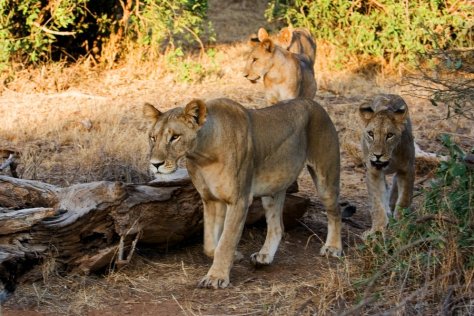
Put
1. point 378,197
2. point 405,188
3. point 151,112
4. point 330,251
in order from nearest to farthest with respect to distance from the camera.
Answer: point 151,112
point 330,251
point 378,197
point 405,188

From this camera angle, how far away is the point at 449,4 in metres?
13.2

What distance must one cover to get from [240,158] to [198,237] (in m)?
1.16

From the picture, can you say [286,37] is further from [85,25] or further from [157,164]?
[157,164]

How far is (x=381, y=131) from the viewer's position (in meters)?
7.20

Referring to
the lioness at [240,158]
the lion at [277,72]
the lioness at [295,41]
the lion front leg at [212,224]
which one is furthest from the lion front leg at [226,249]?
the lioness at [295,41]

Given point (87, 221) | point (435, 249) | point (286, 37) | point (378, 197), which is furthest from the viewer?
point (286, 37)

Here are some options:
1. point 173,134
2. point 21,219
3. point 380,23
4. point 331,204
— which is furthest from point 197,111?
point 380,23

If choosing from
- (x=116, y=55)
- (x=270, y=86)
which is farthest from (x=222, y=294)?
(x=116, y=55)

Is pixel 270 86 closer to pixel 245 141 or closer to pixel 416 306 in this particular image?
pixel 245 141

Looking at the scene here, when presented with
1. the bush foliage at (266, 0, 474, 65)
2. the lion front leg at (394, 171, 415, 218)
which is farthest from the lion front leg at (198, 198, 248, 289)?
the bush foliage at (266, 0, 474, 65)

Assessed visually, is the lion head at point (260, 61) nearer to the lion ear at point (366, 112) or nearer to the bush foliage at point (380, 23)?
the bush foliage at point (380, 23)

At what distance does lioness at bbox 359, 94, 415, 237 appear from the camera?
23.7 ft

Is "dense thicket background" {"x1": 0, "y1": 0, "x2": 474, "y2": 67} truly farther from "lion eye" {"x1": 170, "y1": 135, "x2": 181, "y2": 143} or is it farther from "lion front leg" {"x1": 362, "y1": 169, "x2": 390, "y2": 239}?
"lion eye" {"x1": 170, "y1": 135, "x2": 181, "y2": 143}

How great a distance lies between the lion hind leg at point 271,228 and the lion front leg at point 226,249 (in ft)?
1.84
